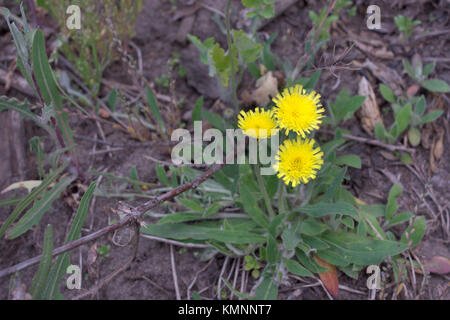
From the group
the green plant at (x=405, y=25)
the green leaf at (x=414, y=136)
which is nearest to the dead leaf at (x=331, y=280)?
the green leaf at (x=414, y=136)

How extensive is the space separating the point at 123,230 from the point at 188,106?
1092mm

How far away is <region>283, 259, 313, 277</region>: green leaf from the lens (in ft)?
5.08

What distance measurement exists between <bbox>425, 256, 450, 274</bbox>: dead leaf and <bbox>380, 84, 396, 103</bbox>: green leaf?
0.91m

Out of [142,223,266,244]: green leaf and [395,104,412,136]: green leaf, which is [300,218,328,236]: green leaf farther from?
[395,104,412,136]: green leaf

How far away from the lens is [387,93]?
217 centimetres

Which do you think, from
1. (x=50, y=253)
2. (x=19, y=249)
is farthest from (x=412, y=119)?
(x=19, y=249)

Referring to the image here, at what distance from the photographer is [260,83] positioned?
2191 mm

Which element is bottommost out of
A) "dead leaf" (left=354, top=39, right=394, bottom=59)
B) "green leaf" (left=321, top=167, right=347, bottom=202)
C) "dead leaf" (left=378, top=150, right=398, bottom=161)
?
"green leaf" (left=321, top=167, right=347, bottom=202)

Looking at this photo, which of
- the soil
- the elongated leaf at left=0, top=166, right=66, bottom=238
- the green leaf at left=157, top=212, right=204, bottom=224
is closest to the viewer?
the elongated leaf at left=0, top=166, right=66, bottom=238

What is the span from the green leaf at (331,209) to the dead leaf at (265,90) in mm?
778

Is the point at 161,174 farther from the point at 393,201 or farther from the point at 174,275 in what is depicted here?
the point at 393,201

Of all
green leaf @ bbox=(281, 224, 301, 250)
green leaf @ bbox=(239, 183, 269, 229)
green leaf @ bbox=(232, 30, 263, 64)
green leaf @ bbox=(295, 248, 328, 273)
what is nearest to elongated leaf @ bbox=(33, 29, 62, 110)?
green leaf @ bbox=(232, 30, 263, 64)

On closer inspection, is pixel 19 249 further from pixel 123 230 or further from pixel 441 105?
pixel 441 105

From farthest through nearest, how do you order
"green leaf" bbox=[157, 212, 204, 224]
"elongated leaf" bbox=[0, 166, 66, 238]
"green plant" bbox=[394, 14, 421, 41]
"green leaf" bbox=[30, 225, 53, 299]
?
"green plant" bbox=[394, 14, 421, 41], "green leaf" bbox=[157, 212, 204, 224], "elongated leaf" bbox=[0, 166, 66, 238], "green leaf" bbox=[30, 225, 53, 299]
